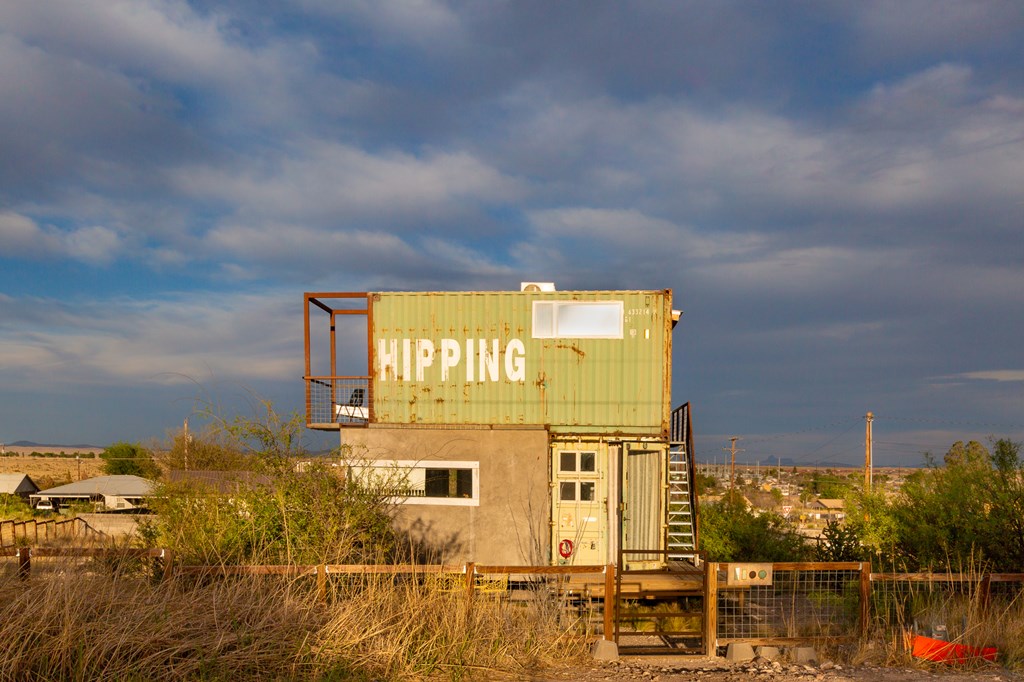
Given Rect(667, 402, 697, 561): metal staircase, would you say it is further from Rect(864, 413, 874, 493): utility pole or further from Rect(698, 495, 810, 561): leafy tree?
Rect(864, 413, 874, 493): utility pole

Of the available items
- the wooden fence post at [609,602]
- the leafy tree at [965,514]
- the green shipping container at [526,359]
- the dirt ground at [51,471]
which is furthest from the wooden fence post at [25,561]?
the dirt ground at [51,471]

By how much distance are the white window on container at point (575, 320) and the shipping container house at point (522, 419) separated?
0.07ft

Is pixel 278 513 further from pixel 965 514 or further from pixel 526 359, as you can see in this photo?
pixel 965 514

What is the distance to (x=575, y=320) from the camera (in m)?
14.6

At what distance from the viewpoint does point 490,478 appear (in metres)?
14.2

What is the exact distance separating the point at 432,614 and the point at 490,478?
20.7 ft

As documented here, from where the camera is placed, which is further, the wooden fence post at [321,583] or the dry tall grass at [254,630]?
the wooden fence post at [321,583]

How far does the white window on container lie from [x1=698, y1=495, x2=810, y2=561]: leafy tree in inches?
233

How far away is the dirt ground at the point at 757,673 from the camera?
766 cm

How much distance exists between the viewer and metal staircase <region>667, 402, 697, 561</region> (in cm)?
1442

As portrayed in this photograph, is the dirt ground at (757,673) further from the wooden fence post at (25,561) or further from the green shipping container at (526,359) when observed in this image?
the green shipping container at (526,359)

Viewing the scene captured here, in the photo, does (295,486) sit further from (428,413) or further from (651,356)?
(651,356)

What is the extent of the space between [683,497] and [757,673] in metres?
7.43

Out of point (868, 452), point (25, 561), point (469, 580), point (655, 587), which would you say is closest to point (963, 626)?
point (655, 587)
